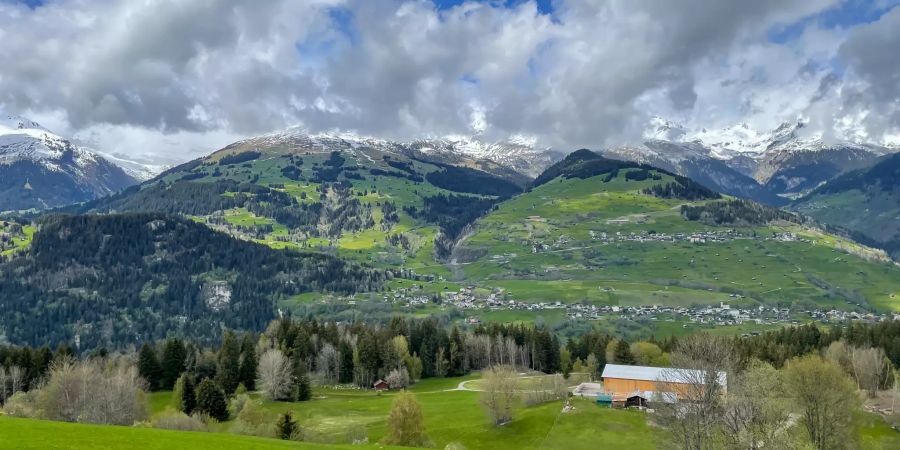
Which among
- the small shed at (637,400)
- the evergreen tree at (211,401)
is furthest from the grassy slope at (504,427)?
the small shed at (637,400)

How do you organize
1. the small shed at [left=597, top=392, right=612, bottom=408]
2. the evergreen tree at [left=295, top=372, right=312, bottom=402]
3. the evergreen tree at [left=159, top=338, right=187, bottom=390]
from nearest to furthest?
the small shed at [left=597, top=392, right=612, bottom=408] < the evergreen tree at [left=295, top=372, right=312, bottom=402] < the evergreen tree at [left=159, top=338, right=187, bottom=390]

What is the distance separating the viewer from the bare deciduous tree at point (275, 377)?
123 m

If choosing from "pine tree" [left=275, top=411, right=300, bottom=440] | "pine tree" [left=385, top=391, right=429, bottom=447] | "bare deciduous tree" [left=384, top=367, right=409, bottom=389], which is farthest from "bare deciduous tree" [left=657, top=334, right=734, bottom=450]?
"bare deciduous tree" [left=384, top=367, right=409, bottom=389]

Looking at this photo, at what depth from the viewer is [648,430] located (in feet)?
309

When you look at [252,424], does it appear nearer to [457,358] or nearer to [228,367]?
[228,367]

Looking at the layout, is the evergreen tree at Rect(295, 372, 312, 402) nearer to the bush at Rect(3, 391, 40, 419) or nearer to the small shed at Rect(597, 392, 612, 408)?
the bush at Rect(3, 391, 40, 419)

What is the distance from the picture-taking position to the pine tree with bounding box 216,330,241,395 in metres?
133

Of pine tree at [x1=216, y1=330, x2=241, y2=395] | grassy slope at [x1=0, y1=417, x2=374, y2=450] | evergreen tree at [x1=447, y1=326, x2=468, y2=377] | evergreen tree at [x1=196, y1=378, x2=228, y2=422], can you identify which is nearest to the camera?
grassy slope at [x1=0, y1=417, x2=374, y2=450]

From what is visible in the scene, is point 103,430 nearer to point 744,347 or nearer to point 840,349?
point 744,347

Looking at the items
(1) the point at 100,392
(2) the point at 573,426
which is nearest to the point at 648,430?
(2) the point at 573,426

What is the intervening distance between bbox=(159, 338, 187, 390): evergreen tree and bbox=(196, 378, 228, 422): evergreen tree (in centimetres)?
3451

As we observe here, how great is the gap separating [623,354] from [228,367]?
92.4 meters

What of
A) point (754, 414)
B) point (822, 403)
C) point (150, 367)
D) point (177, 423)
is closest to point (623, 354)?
point (822, 403)

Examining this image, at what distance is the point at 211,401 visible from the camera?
341 ft
